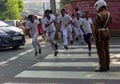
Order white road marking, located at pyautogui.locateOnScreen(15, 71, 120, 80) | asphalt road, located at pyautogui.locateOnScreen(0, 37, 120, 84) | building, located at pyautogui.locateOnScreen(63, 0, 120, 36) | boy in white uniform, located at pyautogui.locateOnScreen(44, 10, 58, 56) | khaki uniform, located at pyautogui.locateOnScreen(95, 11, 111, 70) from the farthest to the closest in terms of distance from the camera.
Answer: building, located at pyautogui.locateOnScreen(63, 0, 120, 36)
boy in white uniform, located at pyautogui.locateOnScreen(44, 10, 58, 56)
khaki uniform, located at pyautogui.locateOnScreen(95, 11, 111, 70)
white road marking, located at pyautogui.locateOnScreen(15, 71, 120, 80)
asphalt road, located at pyautogui.locateOnScreen(0, 37, 120, 84)

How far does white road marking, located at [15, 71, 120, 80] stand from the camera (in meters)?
9.42

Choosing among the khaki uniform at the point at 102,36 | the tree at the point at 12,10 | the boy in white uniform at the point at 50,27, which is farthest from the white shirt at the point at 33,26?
the tree at the point at 12,10

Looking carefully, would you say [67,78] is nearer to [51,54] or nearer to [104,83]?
[104,83]

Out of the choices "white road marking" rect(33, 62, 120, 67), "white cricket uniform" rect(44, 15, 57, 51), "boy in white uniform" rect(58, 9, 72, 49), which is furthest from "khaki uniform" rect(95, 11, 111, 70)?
"boy in white uniform" rect(58, 9, 72, 49)

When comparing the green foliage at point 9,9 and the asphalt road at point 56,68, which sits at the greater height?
the green foliage at point 9,9

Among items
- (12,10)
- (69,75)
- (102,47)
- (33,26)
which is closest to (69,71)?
(69,75)

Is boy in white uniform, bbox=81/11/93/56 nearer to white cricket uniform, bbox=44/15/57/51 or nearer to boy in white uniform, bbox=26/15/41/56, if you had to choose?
white cricket uniform, bbox=44/15/57/51

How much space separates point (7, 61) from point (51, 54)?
1903mm

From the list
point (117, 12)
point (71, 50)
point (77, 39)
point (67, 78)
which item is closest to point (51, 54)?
point (71, 50)

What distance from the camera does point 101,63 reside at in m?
9.98

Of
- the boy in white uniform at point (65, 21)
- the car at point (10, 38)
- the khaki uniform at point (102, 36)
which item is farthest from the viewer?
the car at point (10, 38)

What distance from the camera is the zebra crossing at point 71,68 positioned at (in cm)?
960

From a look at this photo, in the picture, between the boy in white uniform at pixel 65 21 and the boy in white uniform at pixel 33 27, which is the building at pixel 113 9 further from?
the boy in white uniform at pixel 33 27

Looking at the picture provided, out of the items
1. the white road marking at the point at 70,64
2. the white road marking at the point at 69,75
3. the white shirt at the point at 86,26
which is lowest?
the white road marking at the point at 70,64
